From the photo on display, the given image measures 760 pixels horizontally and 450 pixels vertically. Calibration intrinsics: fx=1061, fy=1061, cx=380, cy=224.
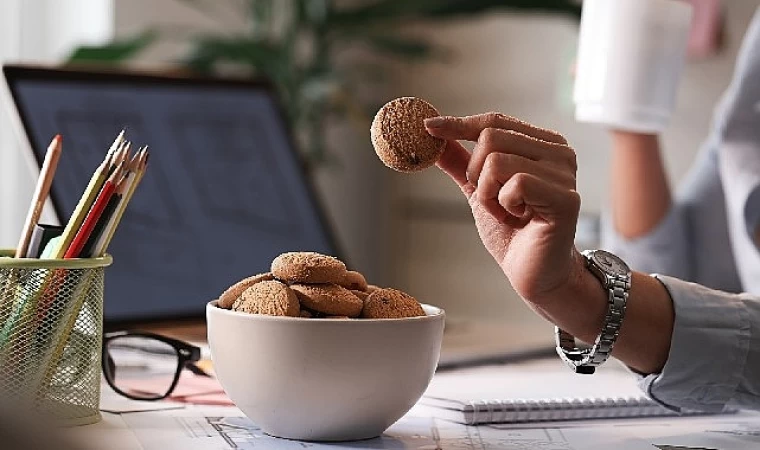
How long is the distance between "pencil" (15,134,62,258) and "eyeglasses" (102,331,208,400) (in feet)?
0.40

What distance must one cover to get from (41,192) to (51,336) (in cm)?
9

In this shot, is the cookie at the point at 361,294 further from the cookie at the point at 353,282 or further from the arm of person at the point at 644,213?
the arm of person at the point at 644,213

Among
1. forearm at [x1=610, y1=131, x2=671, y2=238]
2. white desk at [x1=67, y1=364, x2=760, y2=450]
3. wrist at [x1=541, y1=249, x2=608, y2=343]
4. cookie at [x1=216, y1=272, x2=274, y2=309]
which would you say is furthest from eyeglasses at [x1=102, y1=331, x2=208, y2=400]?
forearm at [x1=610, y1=131, x2=671, y2=238]

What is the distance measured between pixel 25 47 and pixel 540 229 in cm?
167

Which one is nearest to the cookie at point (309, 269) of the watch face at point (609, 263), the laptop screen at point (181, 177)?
the watch face at point (609, 263)

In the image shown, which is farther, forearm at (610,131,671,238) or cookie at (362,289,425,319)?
forearm at (610,131,671,238)

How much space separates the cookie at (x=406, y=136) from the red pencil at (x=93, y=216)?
0.53ft

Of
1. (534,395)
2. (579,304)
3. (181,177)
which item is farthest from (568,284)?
(181,177)

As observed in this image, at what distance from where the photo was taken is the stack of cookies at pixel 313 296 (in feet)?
1.95

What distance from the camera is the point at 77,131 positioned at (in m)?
1.07

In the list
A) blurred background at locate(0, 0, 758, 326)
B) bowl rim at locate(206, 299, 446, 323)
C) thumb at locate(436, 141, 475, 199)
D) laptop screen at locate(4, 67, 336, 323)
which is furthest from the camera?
blurred background at locate(0, 0, 758, 326)

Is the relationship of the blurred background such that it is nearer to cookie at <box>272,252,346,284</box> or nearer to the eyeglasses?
the eyeglasses

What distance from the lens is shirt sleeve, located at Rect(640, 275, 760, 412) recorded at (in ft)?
2.47

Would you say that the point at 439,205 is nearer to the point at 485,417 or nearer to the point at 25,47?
the point at 25,47
